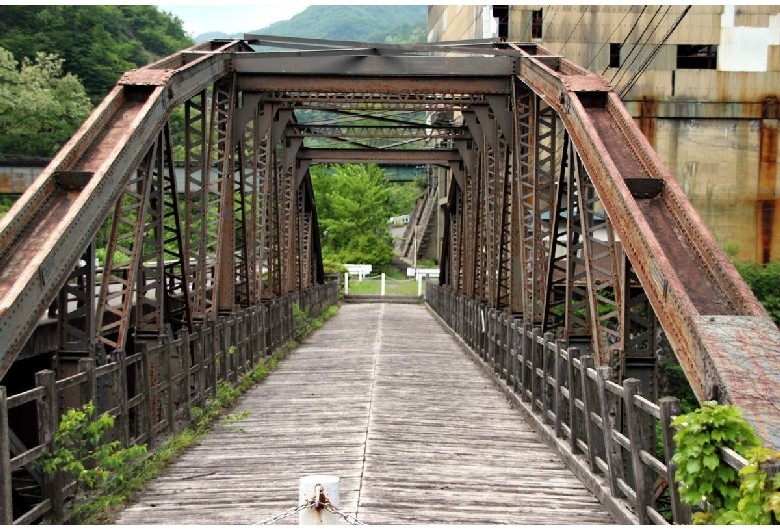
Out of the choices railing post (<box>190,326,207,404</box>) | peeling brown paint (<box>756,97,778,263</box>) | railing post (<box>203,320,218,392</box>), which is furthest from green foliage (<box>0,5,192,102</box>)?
railing post (<box>190,326,207,404</box>)

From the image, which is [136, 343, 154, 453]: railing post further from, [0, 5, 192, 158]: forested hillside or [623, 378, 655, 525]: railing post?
[0, 5, 192, 158]: forested hillside

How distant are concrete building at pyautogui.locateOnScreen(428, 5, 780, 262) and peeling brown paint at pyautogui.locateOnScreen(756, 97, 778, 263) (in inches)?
1.4

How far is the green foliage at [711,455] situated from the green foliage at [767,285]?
80.4ft

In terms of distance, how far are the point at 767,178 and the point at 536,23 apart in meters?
10.3

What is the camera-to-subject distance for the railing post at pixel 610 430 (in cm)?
688

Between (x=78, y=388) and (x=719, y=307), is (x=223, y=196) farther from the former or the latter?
(x=719, y=307)

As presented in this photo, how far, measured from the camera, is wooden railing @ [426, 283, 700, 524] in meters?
5.92

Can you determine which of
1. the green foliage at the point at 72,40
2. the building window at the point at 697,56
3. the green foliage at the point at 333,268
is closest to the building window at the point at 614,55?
the building window at the point at 697,56

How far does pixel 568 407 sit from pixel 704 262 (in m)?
2.72

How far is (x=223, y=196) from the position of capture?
15.1 meters

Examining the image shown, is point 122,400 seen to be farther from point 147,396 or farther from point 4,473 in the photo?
point 4,473

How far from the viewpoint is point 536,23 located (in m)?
33.6

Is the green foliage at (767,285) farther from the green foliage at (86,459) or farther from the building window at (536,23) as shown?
the green foliage at (86,459)

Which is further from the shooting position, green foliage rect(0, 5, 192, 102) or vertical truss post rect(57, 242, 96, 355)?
green foliage rect(0, 5, 192, 102)
